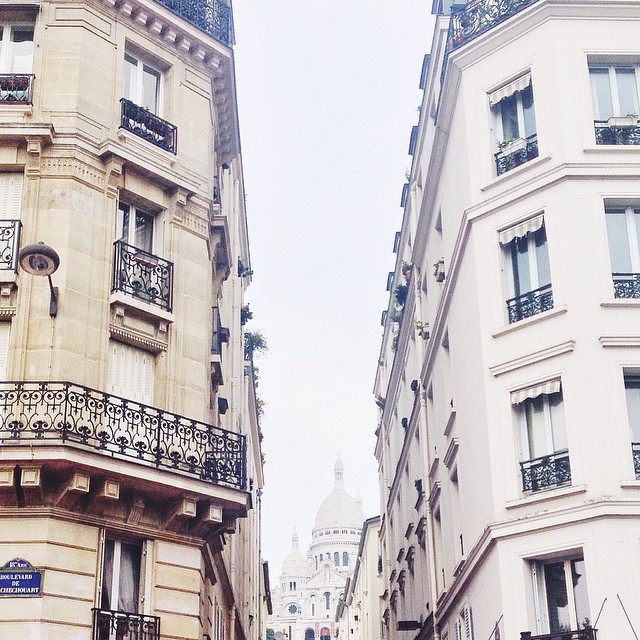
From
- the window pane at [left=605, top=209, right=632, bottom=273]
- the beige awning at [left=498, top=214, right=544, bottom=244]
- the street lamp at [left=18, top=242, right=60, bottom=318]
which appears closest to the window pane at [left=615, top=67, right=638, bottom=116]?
the window pane at [left=605, top=209, right=632, bottom=273]

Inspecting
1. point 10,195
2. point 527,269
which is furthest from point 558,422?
point 10,195

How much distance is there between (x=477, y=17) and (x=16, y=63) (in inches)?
402

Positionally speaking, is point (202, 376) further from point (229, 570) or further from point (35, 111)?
point (229, 570)

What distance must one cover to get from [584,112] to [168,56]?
8762 mm

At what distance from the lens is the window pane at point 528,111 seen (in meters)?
22.9

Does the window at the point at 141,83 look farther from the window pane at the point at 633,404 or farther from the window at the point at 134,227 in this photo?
the window pane at the point at 633,404

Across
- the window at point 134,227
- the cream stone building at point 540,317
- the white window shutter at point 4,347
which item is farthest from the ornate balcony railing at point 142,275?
the cream stone building at point 540,317

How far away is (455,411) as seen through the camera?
25531 mm

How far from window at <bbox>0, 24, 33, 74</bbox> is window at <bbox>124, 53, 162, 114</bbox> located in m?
2.03

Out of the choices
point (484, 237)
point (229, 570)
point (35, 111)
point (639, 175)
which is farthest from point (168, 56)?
point (229, 570)

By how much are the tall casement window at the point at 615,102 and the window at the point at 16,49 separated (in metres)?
11.4

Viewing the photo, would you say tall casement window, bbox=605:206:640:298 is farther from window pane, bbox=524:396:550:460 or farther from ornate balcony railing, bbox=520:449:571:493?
ornate balcony railing, bbox=520:449:571:493

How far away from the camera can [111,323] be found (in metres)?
19.9

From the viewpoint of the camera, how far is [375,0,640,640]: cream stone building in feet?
62.8
